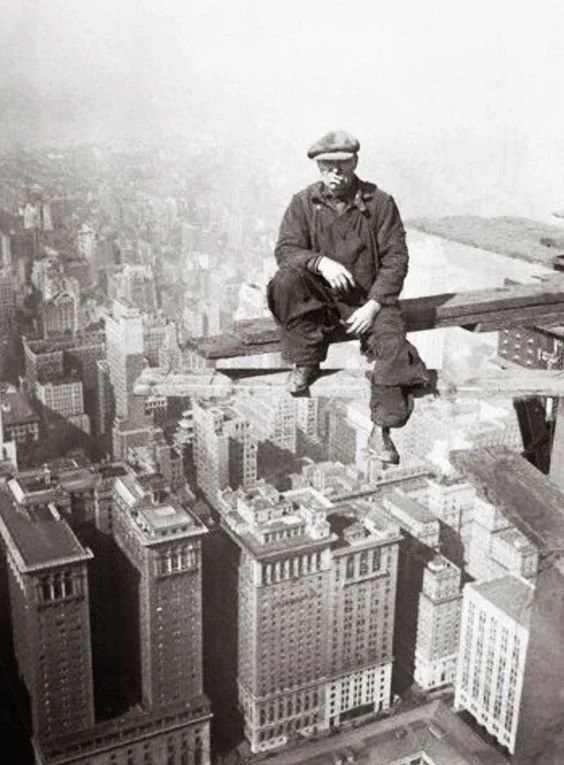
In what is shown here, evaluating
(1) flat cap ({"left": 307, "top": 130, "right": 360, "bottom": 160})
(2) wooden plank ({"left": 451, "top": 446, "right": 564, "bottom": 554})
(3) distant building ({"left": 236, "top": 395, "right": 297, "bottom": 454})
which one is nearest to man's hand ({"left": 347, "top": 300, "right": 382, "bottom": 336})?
(1) flat cap ({"left": 307, "top": 130, "right": 360, "bottom": 160})

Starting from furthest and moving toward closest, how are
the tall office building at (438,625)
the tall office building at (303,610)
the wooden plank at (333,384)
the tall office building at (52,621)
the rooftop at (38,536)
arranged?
the tall office building at (438,625) → the tall office building at (303,610) → the rooftop at (38,536) → the tall office building at (52,621) → the wooden plank at (333,384)

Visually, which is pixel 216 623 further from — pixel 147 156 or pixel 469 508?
pixel 147 156

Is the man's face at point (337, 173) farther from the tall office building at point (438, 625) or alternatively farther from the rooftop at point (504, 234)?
the tall office building at point (438, 625)

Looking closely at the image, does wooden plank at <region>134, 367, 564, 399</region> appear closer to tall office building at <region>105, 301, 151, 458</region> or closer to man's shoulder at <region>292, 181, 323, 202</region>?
man's shoulder at <region>292, 181, 323, 202</region>

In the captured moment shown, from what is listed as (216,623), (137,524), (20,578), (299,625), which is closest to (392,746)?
(299,625)

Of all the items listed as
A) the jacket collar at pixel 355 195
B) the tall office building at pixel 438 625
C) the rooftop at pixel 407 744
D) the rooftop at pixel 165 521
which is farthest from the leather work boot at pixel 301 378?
the tall office building at pixel 438 625

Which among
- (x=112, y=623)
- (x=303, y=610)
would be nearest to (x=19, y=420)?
(x=112, y=623)

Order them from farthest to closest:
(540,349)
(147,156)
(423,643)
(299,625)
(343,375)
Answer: (147,156), (423,643), (299,625), (540,349), (343,375)
